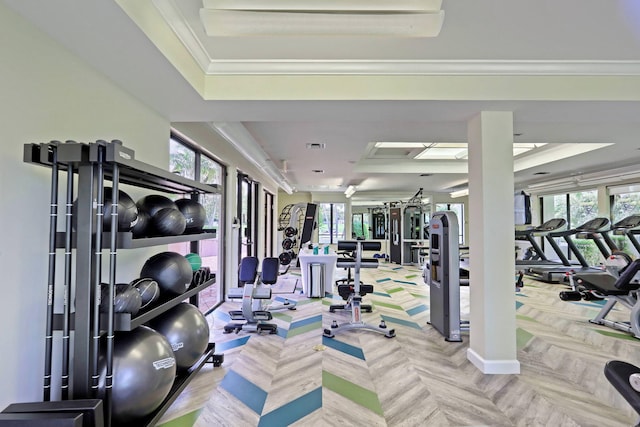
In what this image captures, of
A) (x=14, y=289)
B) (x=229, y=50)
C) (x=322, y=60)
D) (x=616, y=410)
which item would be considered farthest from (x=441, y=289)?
(x=14, y=289)

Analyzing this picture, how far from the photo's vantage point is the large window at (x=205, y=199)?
369cm

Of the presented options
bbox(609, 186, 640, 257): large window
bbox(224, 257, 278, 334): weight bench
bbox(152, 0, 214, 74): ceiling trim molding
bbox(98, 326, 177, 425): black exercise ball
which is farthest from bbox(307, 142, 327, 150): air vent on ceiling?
bbox(609, 186, 640, 257): large window

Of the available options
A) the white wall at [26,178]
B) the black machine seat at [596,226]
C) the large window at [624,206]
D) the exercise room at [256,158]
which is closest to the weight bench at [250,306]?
the exercise room at [256,158]

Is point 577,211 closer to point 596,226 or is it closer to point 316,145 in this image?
point 596,226

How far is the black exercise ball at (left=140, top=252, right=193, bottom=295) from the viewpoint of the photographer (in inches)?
82.6

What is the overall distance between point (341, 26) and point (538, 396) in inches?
118

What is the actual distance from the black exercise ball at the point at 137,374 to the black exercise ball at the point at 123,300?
220mm

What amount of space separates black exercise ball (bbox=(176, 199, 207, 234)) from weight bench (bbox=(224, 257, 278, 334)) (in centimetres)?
157

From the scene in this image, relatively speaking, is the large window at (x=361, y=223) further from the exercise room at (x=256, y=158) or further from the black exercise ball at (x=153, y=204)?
the black exercise ball at (x=153, y=204)

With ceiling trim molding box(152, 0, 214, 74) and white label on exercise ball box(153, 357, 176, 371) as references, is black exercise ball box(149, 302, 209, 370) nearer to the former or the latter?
white label on exercise ball box(153, 357, 176, 371)

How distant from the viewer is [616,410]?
7.26 ft

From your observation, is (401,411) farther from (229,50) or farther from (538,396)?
(229,50)

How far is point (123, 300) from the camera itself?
1.65 m

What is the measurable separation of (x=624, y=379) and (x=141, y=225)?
2733mm
